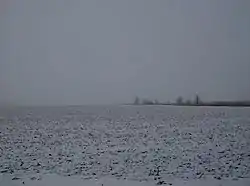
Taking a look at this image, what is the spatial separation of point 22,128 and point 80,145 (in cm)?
29

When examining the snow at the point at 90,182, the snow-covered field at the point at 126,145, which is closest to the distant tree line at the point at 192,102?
the snow-covered field at the point at 126,145

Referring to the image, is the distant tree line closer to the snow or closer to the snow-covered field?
the snow-covered field

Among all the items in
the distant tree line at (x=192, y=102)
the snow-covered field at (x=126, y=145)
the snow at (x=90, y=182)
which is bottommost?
the snow at (x=90, y=182)

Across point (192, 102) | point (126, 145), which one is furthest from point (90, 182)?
point (192, 102)

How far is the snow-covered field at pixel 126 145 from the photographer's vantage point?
1.70 meters

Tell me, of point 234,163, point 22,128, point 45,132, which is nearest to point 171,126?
point 234,163

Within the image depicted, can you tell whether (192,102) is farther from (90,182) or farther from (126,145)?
(90,182)

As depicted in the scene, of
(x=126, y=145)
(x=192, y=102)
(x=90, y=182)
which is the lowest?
(x=90, y=182)

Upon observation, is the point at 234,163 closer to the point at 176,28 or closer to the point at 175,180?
the point at 175,180

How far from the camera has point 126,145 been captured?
174 centimetres

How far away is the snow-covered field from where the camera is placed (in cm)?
170

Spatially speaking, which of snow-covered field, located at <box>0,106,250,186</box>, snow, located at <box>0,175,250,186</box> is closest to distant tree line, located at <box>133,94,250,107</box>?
snow-covered field, located at <box>0,106,250,186</box>

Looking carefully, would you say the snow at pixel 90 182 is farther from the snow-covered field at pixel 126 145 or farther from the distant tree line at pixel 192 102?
the distant tree line at pixel 192 102

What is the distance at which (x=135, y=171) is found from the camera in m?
1.71
